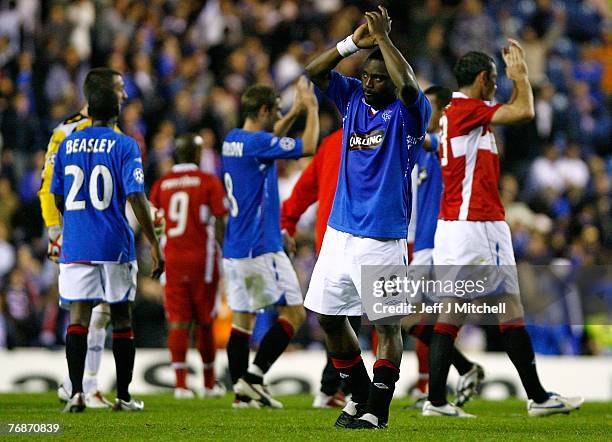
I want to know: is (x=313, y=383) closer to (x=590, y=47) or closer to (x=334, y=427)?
(x=334, y=427)

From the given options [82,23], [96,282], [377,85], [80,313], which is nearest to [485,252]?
[377,85]

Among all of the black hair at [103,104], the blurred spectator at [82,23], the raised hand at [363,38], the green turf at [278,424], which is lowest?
the green turf at [278,424]

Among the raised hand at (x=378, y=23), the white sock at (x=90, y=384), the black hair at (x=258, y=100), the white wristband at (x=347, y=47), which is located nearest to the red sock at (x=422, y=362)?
the black hair at (x=258, y=100)

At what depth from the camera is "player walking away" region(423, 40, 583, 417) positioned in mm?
9234

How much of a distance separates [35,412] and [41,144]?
8.97 m

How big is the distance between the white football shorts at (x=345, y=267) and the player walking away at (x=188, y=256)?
4380 mm

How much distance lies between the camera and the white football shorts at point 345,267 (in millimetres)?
7672

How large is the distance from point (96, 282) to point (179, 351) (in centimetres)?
311

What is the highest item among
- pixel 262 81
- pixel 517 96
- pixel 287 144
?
pixel 262 81

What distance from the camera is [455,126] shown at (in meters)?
9.34

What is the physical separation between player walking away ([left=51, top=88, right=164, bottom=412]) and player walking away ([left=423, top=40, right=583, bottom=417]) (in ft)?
7.72

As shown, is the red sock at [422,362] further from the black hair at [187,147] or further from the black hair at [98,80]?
the black hair at [98,80]

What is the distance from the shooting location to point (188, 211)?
1223 cm

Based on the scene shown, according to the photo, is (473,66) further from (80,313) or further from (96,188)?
(80,313)
